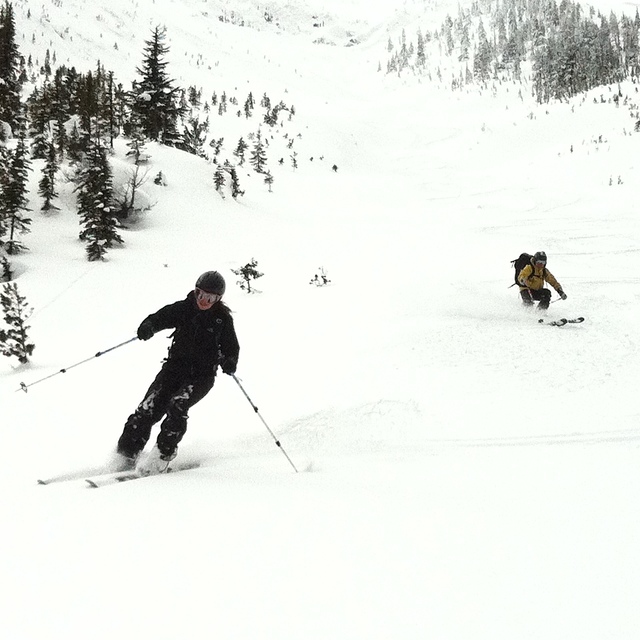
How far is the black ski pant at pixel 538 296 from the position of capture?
8281 mm

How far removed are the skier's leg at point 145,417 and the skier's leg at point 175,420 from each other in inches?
3.7

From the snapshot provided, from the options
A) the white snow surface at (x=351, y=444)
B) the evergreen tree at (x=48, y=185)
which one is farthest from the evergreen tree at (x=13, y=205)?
the evergreen tree at (x=48, y=185)

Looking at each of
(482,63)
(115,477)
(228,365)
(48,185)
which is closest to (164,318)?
(228,365)

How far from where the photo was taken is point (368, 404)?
17.8ft

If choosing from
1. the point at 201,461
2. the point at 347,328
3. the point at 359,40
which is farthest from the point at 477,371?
the point at 359,40

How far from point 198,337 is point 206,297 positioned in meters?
0.40

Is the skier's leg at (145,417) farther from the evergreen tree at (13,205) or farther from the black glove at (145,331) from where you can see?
the evergreen tree at (13,205)

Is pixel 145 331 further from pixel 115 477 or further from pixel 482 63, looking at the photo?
pixel 482 63

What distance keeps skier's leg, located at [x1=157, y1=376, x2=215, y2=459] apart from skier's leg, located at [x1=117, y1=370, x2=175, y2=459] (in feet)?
0.31

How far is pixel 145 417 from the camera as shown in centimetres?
414

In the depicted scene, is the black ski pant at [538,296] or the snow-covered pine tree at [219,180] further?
the snow-covered pine tree at [219,180]

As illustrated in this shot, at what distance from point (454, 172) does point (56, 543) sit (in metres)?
28.7

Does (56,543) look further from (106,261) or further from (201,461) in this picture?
(106,261)

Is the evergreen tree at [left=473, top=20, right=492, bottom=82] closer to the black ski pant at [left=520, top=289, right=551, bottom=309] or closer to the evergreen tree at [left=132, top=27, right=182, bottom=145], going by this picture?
the evergreen tree at [left=132, top=27, right=182, bottom=145]
